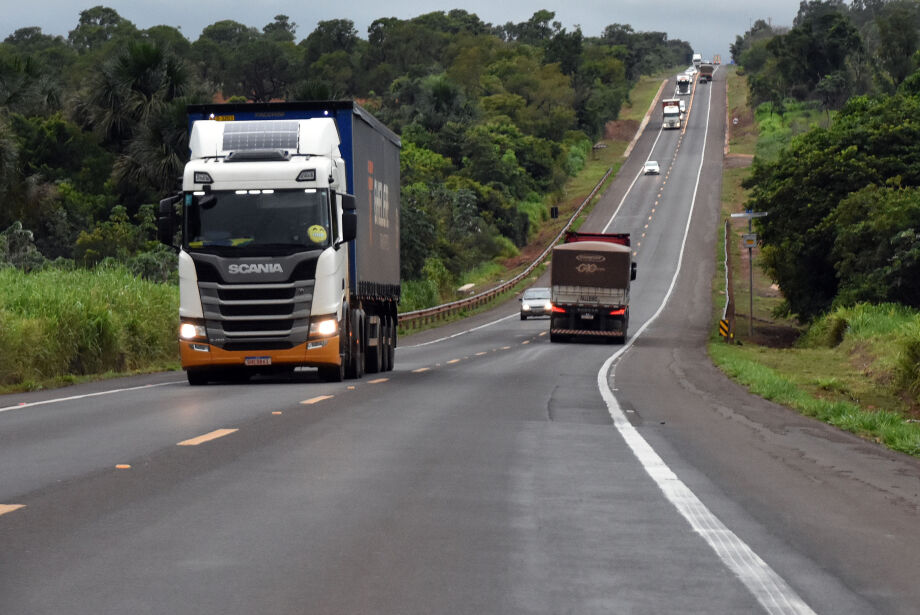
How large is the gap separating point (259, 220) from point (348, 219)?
4.57 feet

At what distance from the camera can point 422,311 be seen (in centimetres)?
5362

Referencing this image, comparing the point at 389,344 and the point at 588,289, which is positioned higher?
the point at 588,289

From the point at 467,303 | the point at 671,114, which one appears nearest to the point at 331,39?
the point at 671,114

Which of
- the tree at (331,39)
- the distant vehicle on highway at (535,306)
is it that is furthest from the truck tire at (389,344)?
the tree at (331,39)

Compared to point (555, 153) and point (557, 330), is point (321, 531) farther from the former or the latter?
point (555, 153)

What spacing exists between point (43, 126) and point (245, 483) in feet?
202

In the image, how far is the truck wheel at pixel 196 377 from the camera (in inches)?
819

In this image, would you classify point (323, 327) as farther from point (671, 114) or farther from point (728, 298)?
point (671, 114)

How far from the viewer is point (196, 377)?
21.0 meters

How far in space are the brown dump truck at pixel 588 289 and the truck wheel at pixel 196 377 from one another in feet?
80.5

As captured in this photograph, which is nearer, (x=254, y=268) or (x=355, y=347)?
(x=254, y=268)

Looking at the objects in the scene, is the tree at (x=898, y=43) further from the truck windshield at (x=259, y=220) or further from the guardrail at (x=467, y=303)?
the truck windshield at (x=259, y=220)

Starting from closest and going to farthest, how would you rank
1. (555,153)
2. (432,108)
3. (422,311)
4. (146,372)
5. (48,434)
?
(48,434), (146,372), (422,311), (432,108), (555,153)

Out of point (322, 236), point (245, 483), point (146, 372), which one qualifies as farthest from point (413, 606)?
point (146, 372)
